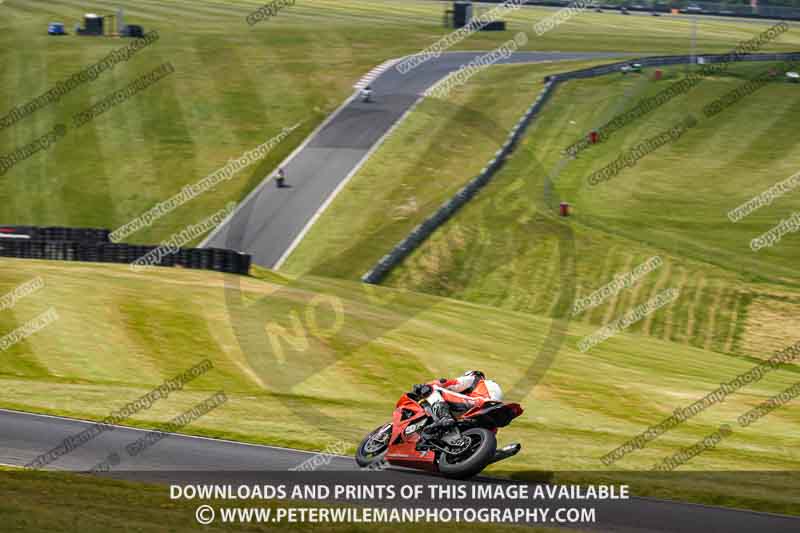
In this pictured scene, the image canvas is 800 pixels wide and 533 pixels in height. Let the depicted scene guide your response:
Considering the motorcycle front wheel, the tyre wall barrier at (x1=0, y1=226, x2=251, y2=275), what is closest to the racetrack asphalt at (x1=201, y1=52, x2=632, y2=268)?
the tyre wall barrier at (x1=0, y1=226, x2=251, y2=275)

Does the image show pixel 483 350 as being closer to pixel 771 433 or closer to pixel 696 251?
pixel 771 433

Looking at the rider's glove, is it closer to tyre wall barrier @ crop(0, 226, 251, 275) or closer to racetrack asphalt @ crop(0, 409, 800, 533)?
racetrack asphalt @ crop(0, 409, 800, 533)

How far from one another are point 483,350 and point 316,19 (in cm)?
7167

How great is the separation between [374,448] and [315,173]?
3732 centimetres

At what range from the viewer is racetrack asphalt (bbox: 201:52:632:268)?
47531 mm

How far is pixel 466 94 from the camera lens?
6831 cm

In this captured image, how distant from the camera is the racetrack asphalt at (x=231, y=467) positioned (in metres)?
14.9

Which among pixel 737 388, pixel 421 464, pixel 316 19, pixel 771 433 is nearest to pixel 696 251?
pixel 737 388

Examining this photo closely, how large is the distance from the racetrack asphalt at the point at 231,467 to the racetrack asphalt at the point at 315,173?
25.2 m

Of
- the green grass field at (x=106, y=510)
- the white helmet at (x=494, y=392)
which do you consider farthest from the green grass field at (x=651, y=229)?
the green grass field at (x=106, y=510)

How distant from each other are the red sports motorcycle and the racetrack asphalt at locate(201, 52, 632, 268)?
28.3 metres

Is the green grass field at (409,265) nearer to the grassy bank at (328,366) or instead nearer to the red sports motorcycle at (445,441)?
the grassy bank at (328,366)

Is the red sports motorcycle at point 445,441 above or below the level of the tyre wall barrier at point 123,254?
above

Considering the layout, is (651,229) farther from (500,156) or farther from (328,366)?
(328,366)
